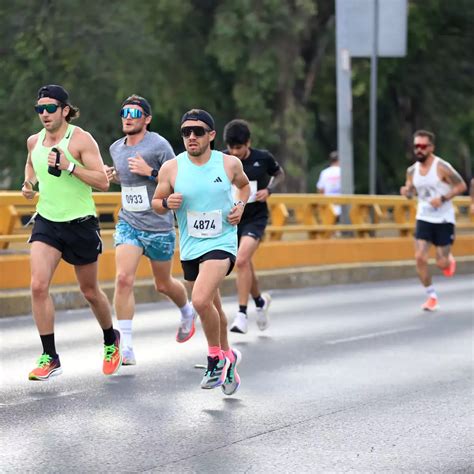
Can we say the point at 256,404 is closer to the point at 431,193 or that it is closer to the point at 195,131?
the point at 195,131

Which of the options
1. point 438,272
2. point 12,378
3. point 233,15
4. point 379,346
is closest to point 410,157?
point 233,15

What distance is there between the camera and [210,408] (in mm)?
8211

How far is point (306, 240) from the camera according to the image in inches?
778

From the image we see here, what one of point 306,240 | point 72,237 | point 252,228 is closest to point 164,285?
point 72,237

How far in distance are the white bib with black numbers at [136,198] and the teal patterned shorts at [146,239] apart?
0.51 ft

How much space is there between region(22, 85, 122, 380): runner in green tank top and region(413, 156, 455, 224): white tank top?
23.0ft

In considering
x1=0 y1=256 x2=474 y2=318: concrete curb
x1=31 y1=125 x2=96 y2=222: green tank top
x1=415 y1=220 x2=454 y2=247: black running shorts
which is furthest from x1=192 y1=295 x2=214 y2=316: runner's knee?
x1=415 y1=220 x2=454 y2=247: black running shorts

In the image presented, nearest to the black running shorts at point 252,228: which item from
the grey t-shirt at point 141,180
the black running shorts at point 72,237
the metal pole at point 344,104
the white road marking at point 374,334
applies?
the white road marking at point 374,334

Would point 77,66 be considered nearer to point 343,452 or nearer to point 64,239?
point 64,239

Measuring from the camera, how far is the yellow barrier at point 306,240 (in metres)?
14.3

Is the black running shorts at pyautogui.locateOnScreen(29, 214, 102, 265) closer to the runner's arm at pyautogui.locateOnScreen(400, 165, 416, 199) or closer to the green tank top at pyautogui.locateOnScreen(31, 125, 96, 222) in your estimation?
the green tank top at pyautogui.locateOnScreen(31, 125, 96, 222)

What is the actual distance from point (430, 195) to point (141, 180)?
20.8 feet

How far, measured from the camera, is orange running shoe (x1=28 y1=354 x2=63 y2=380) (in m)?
8.77

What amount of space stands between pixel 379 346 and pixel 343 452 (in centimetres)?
492
